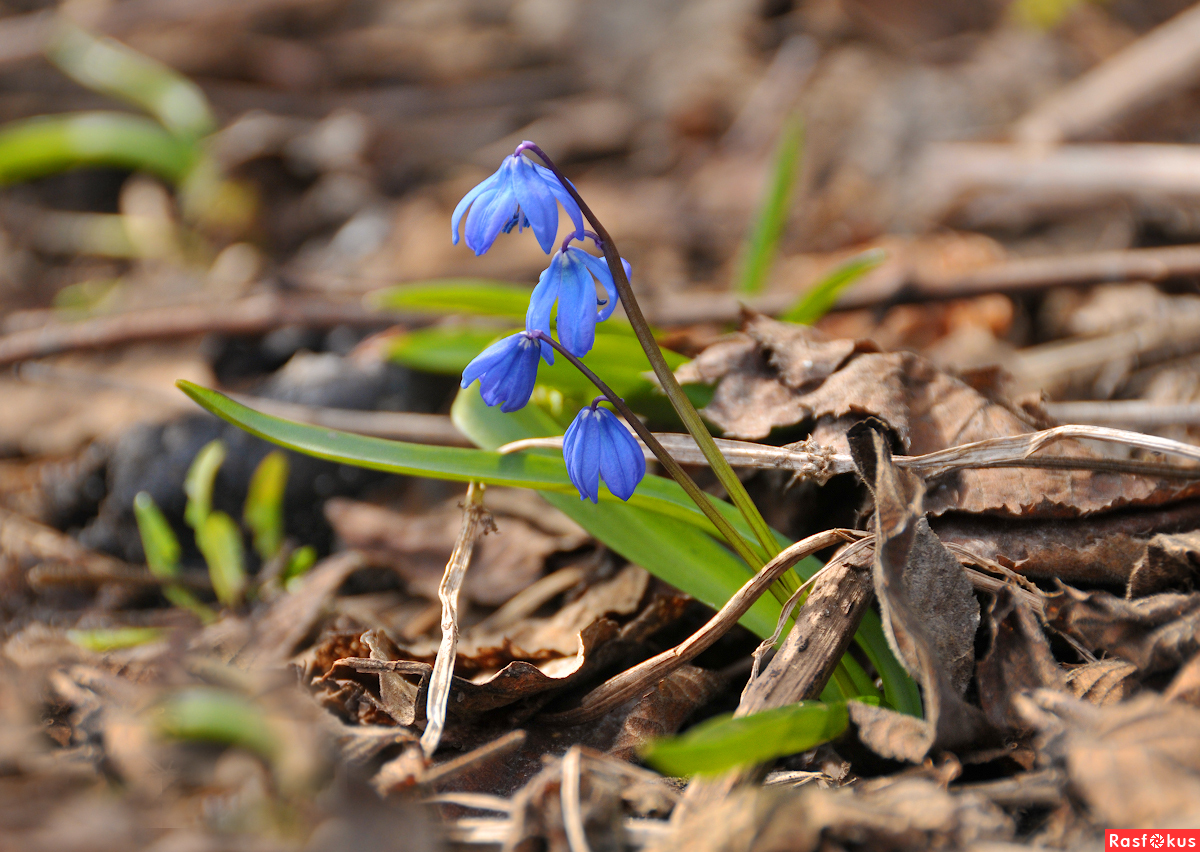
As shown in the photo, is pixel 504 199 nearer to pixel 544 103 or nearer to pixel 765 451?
pixel 765 451

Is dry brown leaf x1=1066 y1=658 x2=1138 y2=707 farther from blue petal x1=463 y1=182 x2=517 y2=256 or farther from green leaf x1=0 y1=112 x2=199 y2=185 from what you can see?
green leaf x1=0 y1=112 x2=199 y2=185

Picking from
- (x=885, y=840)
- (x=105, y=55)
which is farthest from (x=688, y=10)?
(x=885, y=840)

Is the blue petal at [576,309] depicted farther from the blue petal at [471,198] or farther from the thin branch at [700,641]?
the thin branch at [700,641]

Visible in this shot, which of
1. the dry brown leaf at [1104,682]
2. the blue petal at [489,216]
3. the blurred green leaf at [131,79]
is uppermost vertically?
the blurred green leaf at [131,79]

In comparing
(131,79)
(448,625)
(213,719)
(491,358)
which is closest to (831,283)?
(491,358)

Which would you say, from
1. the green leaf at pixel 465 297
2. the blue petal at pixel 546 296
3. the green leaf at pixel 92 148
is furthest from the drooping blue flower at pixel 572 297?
the green leaf at pixel 92 148

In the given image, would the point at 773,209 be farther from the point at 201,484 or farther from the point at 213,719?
the point at 213,719

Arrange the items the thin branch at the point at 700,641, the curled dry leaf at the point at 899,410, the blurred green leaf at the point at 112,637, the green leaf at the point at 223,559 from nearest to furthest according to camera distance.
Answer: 1. the thin branch at the point at 700,641
2. the curled dry leaf at the point at 899,410
3. the blurred green leaf at the point at 112,637
4. the green leaf at the point at 223,559
